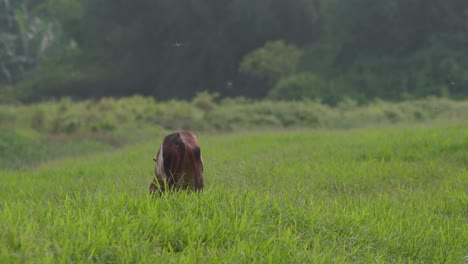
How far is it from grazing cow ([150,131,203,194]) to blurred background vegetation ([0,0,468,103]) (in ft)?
81.7

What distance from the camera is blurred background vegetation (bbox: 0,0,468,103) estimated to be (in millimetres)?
31875

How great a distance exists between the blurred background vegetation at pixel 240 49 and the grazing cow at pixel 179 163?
24904 mm

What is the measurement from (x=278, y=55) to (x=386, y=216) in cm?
3063

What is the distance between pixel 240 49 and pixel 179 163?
3505 cm

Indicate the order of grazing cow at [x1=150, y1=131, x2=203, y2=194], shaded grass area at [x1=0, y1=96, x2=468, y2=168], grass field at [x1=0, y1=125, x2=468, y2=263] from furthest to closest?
1. shaded grass area at [x1=0, y1=96, x2=468, y2=168]
2. grazing cow at [x1=150, y1=131, x2=203, y2=194]
3. grass field at [x1=0, y1=125, x2=468, y2=263]

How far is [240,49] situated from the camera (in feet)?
126

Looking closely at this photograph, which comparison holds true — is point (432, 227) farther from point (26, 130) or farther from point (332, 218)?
point (26, 130)

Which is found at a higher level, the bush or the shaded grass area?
the bush

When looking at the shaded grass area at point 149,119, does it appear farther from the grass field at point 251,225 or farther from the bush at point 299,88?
the grass field at point 251,225

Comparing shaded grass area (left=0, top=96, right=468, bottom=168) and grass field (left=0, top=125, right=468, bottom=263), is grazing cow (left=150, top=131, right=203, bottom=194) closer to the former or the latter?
grass field (left=0, top=125, right=468, bottom=263)

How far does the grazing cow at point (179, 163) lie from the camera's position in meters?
4.15

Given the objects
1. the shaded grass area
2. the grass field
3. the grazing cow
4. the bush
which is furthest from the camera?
the bush

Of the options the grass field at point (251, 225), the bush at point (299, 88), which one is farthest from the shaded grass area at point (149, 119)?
the grass field at point (251, 225)

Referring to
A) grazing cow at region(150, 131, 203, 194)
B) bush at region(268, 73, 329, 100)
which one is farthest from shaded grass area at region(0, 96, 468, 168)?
grazing cow at region(150, 131, 203, 194)
